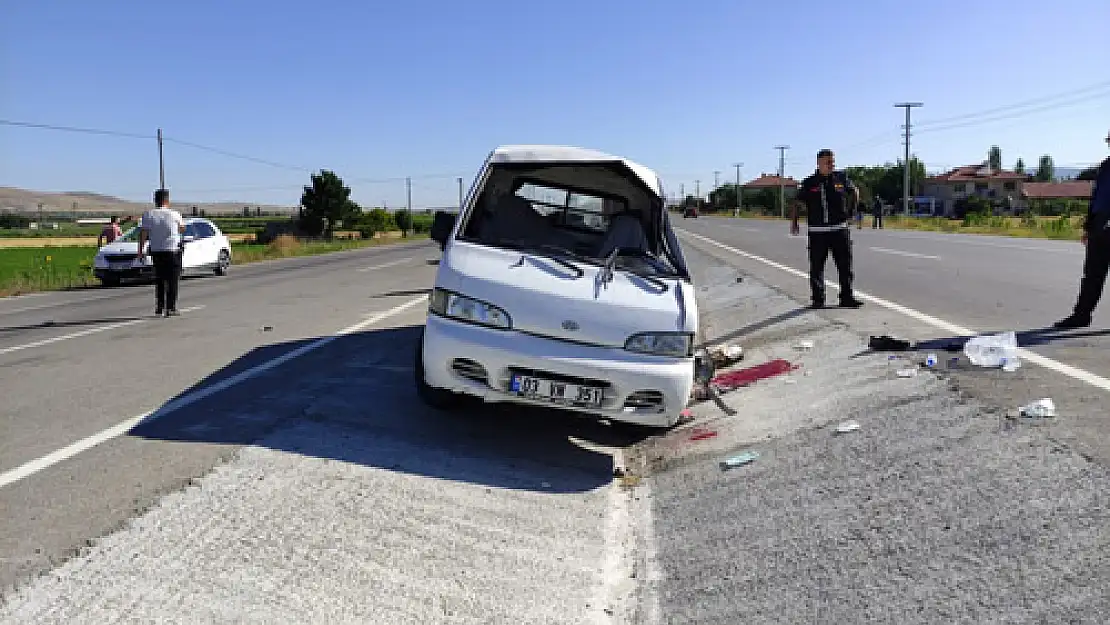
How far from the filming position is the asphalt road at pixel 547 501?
10.0ft

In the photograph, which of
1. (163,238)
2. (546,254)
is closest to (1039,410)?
(546,254)

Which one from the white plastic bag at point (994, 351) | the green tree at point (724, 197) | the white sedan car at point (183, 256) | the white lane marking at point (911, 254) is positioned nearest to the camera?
the white plastic bag at point (994, 351)

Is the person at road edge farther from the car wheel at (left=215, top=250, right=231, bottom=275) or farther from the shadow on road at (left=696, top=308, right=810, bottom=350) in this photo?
the car wheel at (left=215, top=250, right=231, bottom=275)

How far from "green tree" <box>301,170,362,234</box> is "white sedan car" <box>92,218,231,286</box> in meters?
97.3

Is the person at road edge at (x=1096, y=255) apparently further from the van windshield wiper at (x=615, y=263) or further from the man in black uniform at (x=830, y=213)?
the van windshield wiper at (x=615, y=263)

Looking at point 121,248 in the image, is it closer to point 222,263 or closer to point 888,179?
point 222,263

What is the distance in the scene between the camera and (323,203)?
119 m

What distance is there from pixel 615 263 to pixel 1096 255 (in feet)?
14.9

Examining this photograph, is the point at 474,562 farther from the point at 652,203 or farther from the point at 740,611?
the point at 652,203

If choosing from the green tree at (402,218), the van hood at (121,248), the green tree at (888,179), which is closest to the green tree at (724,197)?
the green tree at (888,179)

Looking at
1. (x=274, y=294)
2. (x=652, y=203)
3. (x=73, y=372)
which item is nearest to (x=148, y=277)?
(x=274, y=294)

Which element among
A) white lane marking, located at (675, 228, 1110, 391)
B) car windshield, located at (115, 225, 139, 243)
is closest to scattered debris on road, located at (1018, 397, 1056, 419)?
white lane marking, located at (675, 228, 1110, 391)

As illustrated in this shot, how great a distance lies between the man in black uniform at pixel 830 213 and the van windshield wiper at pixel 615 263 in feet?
12.0

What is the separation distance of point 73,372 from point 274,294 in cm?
809
